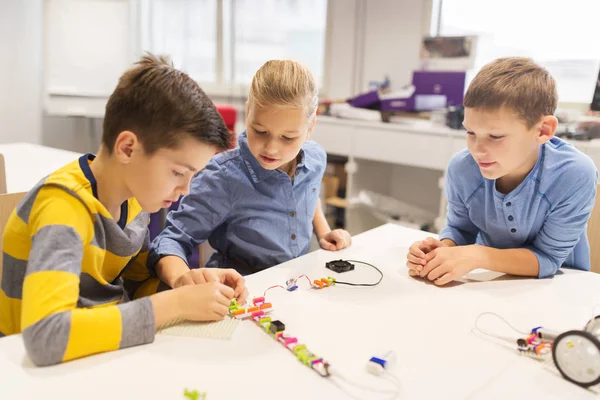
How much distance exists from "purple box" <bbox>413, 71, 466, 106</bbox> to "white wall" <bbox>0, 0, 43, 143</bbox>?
9.09ft

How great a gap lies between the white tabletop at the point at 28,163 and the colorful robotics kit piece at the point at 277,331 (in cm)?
116

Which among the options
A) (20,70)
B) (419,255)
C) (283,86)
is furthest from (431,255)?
(20,70)

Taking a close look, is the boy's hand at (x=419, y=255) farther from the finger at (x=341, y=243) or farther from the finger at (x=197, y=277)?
the finger at (x=197, y=277)

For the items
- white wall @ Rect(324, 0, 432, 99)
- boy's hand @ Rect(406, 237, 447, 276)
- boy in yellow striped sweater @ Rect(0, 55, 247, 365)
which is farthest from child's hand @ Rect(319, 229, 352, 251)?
white wall @ Rect(324, 0, 432, 99)

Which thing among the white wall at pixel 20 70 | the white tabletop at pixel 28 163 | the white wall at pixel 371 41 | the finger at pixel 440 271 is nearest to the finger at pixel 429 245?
the finger at pixel 440 271

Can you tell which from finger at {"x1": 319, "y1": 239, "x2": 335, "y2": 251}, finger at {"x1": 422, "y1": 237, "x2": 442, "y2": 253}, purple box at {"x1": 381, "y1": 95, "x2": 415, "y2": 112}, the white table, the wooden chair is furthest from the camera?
purple box at {"x1": 381, "y1": 95, "x2": 415, "y2": 112}

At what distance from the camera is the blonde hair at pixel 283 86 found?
117cm

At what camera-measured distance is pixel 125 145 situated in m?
0.86

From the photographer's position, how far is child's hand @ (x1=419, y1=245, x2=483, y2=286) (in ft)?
3.64

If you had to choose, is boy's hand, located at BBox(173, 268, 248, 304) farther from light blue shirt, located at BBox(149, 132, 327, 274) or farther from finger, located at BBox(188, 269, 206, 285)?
light blue shirt, located at BBox(149, 132, 327, 274)

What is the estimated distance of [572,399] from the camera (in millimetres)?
711

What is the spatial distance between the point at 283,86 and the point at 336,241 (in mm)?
429

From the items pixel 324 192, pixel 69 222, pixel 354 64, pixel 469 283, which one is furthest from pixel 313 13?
pixel 69 222

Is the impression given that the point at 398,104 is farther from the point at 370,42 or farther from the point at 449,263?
the point at 449,263
